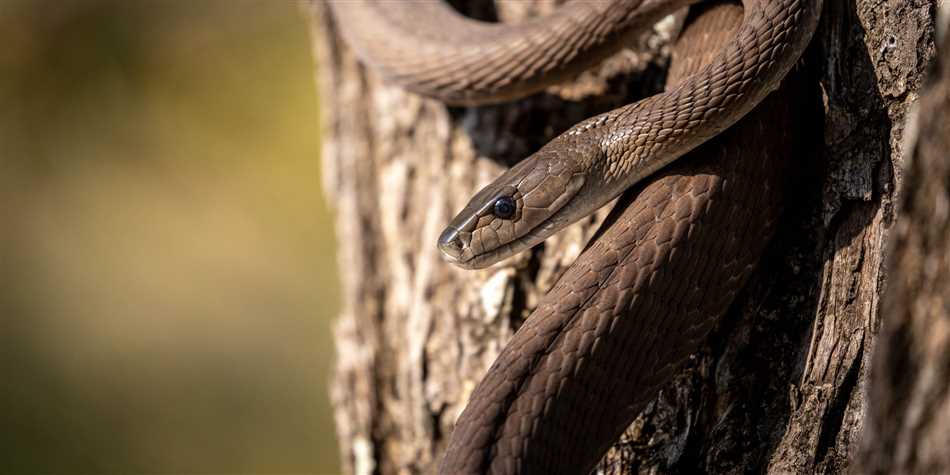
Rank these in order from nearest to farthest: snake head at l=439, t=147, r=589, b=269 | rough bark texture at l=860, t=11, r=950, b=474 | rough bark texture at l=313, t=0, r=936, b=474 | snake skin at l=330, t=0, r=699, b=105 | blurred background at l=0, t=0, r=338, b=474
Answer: rough bark texture at l=860, t=11, r=950, b=474 < rough bark texture at l=313, t=0, r=936, b=474 < snake head at l=439, t=147, r=589, b=269 < snake skin at l=330, t=0, r=699, b=105 < blurred background at l=0, t=0, r=338, b=474

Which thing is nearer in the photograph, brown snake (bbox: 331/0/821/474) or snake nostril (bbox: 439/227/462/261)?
brown snake (bbox: 331/0/821/474)

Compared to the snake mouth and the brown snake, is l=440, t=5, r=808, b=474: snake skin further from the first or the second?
the snake mouth

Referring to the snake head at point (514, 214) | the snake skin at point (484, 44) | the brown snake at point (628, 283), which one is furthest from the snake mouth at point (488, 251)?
the snake skin at point (484, 44)

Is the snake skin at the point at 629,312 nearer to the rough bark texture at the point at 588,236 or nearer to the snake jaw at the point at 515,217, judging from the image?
the rough bark texture at the point at 588,236

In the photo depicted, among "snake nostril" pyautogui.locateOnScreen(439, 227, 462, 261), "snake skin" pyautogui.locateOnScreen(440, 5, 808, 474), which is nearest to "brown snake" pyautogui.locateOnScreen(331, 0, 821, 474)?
"snake skin" pyautogui.locateOnScreen(440, 5, 808, 474)

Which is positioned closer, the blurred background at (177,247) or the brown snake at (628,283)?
the brown snake at (628,283)

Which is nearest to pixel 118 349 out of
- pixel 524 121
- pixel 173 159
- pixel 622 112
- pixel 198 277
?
pixel 198 277

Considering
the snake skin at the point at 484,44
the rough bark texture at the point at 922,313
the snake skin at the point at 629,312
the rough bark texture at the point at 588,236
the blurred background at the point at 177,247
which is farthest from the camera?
the blurred background at the point at 177,247

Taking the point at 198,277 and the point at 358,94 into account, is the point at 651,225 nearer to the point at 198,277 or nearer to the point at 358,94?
the point at 358,94
